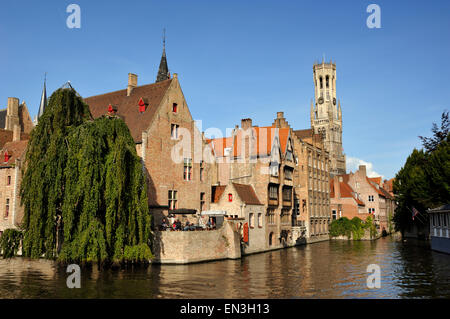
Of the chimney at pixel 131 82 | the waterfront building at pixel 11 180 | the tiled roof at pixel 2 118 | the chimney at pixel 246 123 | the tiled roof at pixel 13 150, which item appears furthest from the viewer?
the tiled roof at pixel 2 118

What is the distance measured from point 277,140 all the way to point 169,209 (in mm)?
16460

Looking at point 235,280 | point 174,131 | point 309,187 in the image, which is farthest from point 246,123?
point 235,280

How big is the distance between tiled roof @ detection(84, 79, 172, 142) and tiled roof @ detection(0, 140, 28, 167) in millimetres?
7776

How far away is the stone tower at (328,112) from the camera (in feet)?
469

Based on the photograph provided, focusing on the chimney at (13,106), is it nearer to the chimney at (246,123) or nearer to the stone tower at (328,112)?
the chimney at (246,123)

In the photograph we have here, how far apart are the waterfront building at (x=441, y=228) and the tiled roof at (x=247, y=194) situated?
17.9 metres

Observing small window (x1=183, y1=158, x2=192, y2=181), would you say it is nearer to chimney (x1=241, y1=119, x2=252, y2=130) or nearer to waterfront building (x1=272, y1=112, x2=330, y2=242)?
chimney (x1=241, y1=119, x2=252, y2=130)

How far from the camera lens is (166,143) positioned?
37.9 m

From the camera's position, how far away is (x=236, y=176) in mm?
46688

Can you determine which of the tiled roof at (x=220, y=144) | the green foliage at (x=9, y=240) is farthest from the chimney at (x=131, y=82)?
the green foliage at (x=9, y=240)

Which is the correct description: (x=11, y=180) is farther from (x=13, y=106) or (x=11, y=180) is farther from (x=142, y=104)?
(x=13, y=106)

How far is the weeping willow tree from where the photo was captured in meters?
23.6

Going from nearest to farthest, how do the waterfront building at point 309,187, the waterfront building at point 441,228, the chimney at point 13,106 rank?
1. the waterfront building at point 441,228
2. the chimney at point 13,106
3. the waterfront building at point 309,187

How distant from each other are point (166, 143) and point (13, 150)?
1575 centimetres
